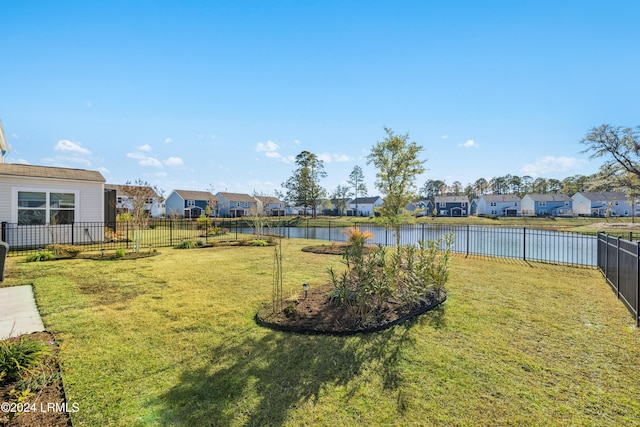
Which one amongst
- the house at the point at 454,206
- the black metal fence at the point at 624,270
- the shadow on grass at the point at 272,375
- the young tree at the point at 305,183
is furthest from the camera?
the house at the point at 454,206

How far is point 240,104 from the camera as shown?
1327 cm

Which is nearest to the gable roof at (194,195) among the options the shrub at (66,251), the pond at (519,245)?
the pond at (519,245)

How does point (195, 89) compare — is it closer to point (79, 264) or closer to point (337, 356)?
point (79, 264)

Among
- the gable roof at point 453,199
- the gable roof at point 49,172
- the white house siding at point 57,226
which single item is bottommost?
the white house siding at point 57,226

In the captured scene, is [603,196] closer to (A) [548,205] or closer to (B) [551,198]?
(B) [551,198]

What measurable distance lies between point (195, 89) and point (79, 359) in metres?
11.2

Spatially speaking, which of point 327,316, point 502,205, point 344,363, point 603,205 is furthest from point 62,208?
point 603,205

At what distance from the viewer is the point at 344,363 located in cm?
315

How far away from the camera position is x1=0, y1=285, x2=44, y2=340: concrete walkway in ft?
12.7

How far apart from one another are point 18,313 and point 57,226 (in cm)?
920

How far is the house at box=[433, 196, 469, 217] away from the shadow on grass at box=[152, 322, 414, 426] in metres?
62.3

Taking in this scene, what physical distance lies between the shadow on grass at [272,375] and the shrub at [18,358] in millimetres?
1425

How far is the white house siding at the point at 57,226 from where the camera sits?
11070 mm

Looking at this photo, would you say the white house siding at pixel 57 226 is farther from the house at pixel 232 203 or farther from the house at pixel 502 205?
the house at pixel 502 205
